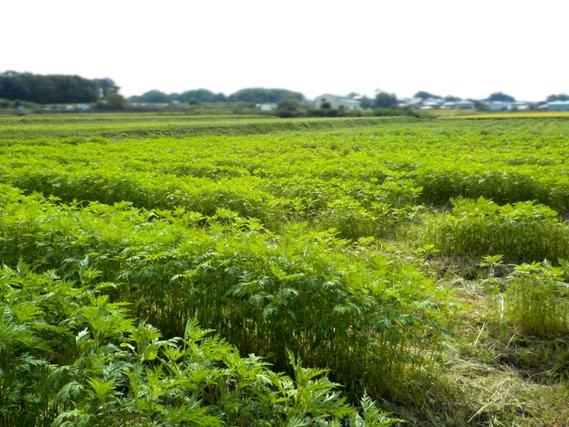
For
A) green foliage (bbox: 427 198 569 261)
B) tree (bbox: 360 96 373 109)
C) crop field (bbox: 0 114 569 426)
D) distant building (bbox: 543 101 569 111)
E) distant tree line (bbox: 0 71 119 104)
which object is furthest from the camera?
tree (bbox: 360 96 373 109)

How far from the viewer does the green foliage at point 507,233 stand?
25.8 feet

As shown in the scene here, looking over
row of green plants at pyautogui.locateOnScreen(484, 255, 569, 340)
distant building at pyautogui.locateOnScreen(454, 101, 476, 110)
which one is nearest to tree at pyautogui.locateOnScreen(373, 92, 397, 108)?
distant building at pyautogui.locateOnScreen(454, 101, 476, 110)

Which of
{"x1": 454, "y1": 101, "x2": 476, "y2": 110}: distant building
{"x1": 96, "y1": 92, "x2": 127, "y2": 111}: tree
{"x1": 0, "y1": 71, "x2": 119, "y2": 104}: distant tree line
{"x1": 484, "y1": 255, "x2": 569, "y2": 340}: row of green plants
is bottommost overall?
{"x1": 454, "y1": 101, "x2": 476, "y2": 110}: distant building

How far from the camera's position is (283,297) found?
14.1 ft

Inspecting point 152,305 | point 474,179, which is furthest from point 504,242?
point 152,305

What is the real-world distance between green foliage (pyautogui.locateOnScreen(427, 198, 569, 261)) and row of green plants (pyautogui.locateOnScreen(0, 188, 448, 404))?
351 centimetres

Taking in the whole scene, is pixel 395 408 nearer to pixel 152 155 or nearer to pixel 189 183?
pixel 189 183

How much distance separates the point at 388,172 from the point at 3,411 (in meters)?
10.9

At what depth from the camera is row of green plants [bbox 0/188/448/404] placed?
4379mm

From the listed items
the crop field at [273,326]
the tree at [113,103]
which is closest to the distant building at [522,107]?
the tree at [113,103]

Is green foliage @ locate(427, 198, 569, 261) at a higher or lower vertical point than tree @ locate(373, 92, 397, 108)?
higher

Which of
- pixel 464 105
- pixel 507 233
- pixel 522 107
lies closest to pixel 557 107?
pixel 522 107

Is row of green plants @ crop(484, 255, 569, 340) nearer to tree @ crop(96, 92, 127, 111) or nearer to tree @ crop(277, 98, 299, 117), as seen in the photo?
tree @ crop(277, 98, 299, 117)

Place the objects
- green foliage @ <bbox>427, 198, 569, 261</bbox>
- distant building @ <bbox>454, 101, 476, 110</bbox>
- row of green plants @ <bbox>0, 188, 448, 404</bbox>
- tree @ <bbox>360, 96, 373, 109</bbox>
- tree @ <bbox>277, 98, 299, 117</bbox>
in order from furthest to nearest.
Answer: tree @ <bbox>360, 96, 373, 109</bbox>
distant building @ <bbox>454, 101, 476, 110</bbox>
tree @ <bbox>277, 98, 299, 117</bbox>
green foliage @ <bbox>427, 198, 569, 261</bbox>
row of green plants @ <bbox>0, 188, 448, 404</bbox>
